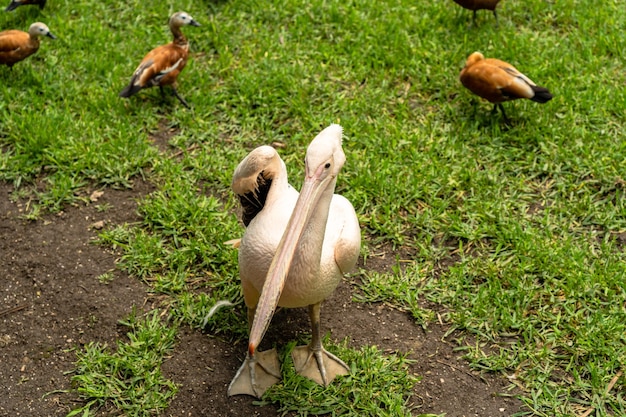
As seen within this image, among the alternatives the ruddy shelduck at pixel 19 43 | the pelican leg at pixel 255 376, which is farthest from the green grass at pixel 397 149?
the ruddy shelduck at pixel 19 43

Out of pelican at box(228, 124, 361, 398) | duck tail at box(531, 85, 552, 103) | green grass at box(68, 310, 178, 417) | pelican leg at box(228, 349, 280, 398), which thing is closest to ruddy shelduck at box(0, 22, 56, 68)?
green grass at box(68, 310, 178, 417)

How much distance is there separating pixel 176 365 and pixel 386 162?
2.06 metres

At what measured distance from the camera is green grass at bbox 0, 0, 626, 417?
4.24m

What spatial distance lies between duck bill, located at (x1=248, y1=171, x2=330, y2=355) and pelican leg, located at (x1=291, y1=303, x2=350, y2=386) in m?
0.81

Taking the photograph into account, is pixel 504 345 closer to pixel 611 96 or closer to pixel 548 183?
pixel 548 183

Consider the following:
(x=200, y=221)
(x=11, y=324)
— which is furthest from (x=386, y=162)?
(x=11, y=324)

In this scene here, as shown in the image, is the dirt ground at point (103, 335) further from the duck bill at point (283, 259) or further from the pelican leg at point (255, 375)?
the duck bill at point (283, 259)

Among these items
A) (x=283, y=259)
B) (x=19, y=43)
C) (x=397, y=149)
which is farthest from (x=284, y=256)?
(x=19, y=43)

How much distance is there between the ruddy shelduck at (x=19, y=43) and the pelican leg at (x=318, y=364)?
11.0ft

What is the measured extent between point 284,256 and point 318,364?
100cm

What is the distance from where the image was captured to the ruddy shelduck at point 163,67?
5.40 metres

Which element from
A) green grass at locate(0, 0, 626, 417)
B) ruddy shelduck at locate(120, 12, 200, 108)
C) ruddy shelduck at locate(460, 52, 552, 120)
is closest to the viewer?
green grass at locate(0, 0, 626, 417)

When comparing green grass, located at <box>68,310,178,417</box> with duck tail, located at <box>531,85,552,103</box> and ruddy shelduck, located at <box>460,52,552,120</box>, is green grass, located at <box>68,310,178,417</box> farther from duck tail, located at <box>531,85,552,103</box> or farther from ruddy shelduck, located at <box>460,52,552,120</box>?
duck tail, located at <box>531,85,552,103</box>

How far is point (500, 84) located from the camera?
17.1ft
